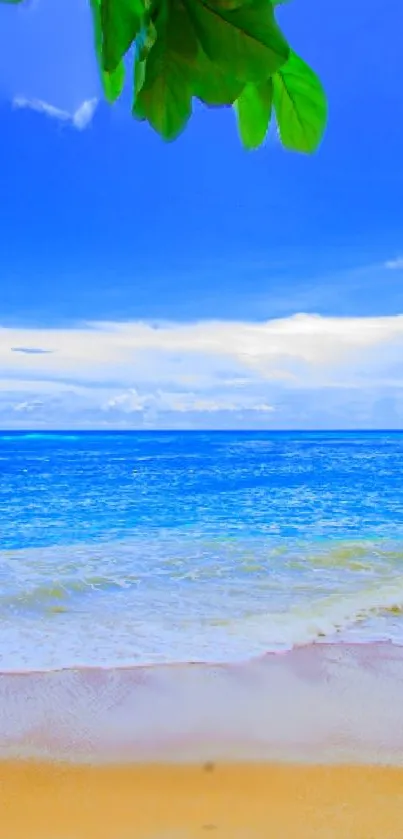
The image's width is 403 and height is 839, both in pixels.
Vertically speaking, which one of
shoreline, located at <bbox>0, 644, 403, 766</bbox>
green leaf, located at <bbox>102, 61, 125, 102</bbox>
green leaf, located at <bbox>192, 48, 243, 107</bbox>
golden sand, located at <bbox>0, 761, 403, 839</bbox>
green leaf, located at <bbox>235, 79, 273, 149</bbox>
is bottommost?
golden sand, located at <bbox>0, 761, 403, 839</bbox>

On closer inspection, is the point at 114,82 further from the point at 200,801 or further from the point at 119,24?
the point at 200,801

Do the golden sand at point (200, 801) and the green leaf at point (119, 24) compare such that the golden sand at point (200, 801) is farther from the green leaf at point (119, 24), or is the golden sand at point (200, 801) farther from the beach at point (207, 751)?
the green leaf at point (119, 24)

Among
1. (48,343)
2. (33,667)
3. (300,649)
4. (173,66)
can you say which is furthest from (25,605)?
(48,343)

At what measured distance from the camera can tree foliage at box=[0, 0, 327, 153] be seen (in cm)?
31

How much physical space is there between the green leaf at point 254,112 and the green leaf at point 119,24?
6cm

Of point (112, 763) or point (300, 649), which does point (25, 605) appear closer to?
point (300, 649)

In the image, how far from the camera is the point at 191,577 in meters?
6.80

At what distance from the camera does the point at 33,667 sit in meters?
4.21

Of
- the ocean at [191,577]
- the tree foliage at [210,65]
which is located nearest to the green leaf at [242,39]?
the tree foliage at [210,65]

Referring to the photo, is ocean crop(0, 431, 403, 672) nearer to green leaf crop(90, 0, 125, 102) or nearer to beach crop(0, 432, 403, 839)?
beach crop(0, 432, 403, 839)

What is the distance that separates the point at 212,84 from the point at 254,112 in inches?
2.4

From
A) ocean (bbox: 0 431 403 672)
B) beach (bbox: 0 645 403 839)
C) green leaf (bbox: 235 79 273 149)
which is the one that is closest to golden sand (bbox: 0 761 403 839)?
beach (bbox: 0 645 403 839)

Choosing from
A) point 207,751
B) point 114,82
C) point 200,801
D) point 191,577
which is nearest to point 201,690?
point 207,751

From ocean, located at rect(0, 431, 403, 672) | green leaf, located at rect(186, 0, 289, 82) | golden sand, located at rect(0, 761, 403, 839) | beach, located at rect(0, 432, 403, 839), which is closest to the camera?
green leaf, located at rect(186, 0, 289, 82)
